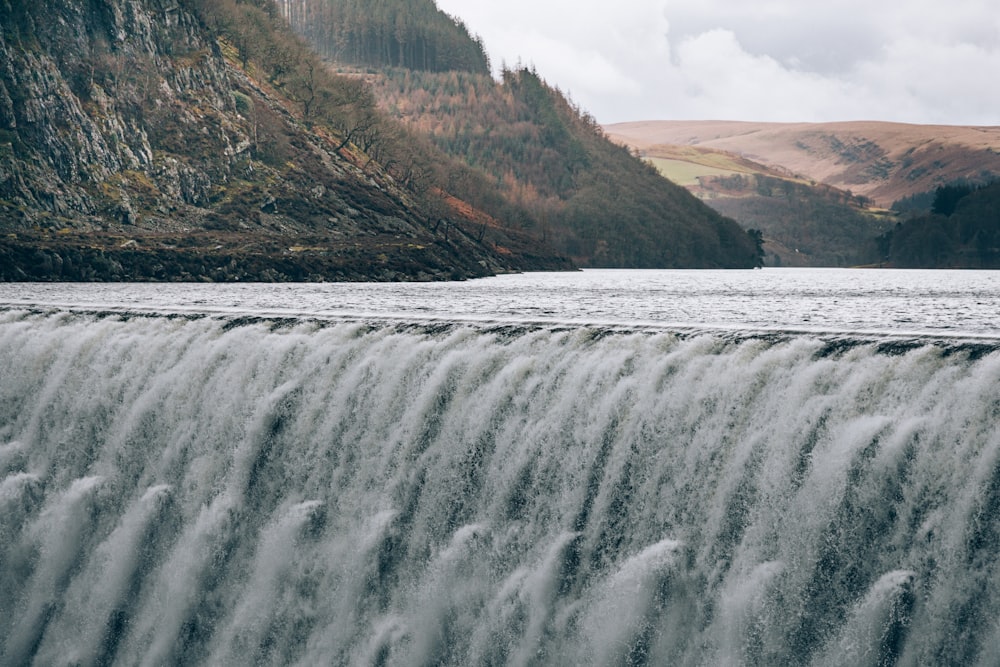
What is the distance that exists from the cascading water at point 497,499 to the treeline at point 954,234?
157 m

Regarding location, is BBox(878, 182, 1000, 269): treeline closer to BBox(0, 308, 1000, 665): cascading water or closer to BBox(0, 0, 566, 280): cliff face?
BBox(0, 0, 566, 280): cliff face

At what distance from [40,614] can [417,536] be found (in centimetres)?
909

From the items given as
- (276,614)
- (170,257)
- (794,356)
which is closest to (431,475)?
(276,614)

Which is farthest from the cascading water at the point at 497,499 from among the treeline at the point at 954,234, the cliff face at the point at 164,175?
the treeline at the point at 954,234

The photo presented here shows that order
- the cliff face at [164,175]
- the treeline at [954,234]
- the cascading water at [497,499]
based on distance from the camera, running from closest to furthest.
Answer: the cascading water at [497,499] < the cliff face at [164,175] < the treeline at [954,234]

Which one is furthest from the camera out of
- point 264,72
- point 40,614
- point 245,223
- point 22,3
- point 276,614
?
point 264,72

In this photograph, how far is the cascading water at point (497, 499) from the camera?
1541 centimetres

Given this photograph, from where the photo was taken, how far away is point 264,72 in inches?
6698

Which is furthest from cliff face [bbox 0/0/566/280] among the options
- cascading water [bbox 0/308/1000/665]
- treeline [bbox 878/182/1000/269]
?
treeline [bbox 878/182/1000/269]

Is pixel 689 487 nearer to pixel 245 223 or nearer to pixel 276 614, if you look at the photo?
pixel 276 614

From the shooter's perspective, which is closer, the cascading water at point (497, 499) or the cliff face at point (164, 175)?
the cascading water at point (497, 499)

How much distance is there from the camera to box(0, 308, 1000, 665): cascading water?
15414 millimetres

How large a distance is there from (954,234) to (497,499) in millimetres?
171271

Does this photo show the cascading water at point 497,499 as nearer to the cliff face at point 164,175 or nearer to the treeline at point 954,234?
the cliff face at point 164,175
